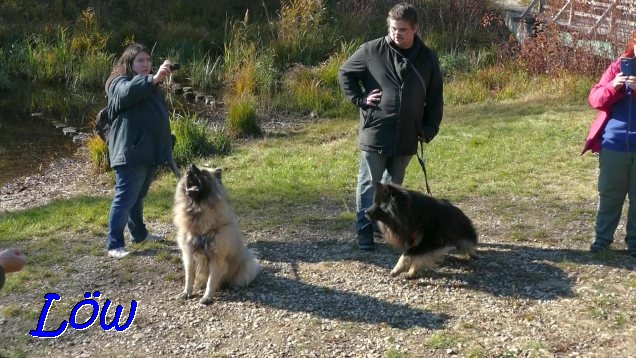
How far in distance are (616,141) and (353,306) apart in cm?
245

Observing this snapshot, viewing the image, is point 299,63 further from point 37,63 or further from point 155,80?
point 155,80

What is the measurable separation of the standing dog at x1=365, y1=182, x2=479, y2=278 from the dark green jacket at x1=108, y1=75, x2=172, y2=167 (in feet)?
6.30

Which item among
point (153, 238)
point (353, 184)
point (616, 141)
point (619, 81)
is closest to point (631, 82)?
point (619, 81)

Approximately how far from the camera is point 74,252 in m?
7.04

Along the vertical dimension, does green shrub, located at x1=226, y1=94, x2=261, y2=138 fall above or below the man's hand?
below

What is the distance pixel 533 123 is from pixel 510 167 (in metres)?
2.52

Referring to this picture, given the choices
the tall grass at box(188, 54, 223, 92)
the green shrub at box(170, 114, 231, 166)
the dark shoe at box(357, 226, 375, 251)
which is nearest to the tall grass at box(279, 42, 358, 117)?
the tall grass at box(188, 54, 223, 92)

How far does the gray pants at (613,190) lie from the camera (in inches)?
238

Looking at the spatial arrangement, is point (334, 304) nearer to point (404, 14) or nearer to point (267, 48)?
point (404, 14)

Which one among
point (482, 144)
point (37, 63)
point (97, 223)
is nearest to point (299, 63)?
point (37, 63)

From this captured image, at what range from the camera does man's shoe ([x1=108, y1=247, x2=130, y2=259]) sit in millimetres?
6734

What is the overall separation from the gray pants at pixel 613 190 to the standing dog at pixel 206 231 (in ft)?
9.79

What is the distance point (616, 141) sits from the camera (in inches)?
236

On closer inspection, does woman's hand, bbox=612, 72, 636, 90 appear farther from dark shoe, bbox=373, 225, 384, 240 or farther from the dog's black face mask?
the dog's black face mask
